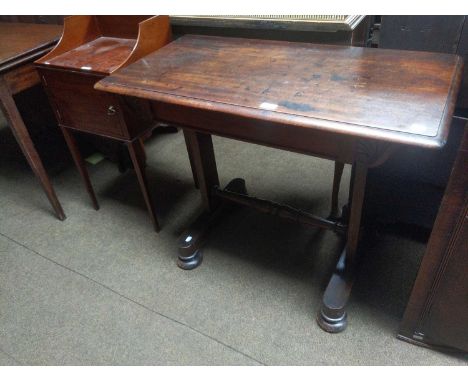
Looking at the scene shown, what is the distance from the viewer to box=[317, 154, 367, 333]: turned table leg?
45.6 inches

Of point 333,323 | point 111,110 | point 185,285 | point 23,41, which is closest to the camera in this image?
point 333,323

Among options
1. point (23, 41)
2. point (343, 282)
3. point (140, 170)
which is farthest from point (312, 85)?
point (23, 41)

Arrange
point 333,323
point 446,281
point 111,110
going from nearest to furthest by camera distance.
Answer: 1. point 446,281
2. point 333,323
3. point 111,110

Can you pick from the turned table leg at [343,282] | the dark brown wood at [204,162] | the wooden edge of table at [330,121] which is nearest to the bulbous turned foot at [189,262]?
the dark brown wood at [204,162]

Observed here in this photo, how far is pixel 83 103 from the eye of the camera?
1.42 metres

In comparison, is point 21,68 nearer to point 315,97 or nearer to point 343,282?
point 315,97

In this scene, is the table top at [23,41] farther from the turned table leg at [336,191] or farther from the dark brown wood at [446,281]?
the dark brown wood at [446,281]

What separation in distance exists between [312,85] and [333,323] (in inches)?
30.0

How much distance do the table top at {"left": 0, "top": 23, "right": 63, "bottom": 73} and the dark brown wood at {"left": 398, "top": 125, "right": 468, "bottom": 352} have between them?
1498mm

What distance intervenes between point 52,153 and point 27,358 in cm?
143

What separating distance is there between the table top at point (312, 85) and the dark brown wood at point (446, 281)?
0.49 feet

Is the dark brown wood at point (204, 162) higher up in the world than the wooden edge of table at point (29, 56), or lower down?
lower down

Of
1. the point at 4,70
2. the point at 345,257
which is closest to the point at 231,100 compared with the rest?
the point at 345,257

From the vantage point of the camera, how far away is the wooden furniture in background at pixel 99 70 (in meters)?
1.31
